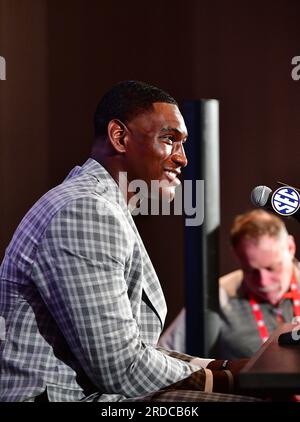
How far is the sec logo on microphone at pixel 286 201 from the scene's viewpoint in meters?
1.54

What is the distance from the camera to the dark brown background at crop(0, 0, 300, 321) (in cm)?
240

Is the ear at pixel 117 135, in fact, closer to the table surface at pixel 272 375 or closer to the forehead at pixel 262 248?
the table surface at pixel 272 375

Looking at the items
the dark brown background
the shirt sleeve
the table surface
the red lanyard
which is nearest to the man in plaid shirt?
the shirt sleeve

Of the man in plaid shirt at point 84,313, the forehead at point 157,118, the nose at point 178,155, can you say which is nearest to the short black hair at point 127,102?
the forehead at point 157,118

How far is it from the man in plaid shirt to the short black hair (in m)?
0.24

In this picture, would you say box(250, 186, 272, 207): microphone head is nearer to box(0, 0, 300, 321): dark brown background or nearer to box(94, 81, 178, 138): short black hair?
box(94, 81, 178, 138): short black hair

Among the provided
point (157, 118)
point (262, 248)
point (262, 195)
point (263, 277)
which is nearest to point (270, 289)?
point (263, 277)

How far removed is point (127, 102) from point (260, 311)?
1.30m

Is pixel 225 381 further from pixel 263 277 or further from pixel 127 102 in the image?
pixel 263 277

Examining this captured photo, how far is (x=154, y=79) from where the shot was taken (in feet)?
8.37

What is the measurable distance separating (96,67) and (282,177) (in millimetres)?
766

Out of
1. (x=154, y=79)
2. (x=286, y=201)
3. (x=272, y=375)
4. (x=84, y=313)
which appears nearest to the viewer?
(x=272, y=375)

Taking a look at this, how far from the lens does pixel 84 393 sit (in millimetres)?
1517

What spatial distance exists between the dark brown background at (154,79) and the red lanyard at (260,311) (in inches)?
11.2
